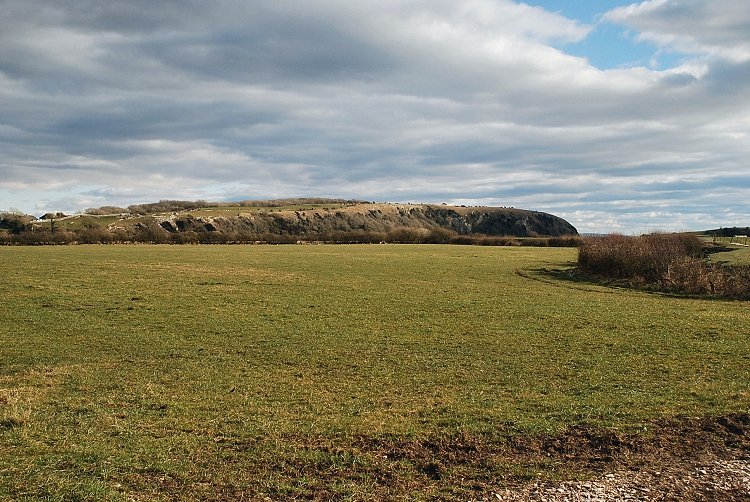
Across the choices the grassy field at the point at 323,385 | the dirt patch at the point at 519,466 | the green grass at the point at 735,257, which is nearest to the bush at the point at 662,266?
the green grass at the point at 735,257

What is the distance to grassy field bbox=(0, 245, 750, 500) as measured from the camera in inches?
332

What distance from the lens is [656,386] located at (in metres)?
13.6

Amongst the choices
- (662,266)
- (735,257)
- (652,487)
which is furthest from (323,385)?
(735,257)

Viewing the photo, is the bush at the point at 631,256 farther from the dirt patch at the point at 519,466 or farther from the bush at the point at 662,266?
the dirt patch at the point at 519,466

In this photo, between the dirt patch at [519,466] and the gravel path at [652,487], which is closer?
the gravel path at [652,487]

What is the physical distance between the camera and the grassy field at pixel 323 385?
8.44 metres

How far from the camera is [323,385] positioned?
14.0 metres

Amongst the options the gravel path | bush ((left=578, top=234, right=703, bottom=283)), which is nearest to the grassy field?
the gravel path

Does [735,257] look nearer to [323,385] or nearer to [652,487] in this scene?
[323,385]

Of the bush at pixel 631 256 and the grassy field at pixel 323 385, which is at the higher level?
the bush at pixel 631 256

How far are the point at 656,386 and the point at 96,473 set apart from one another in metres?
12.2

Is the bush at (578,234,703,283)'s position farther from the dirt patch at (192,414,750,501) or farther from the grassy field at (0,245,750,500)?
the dirt patch at (192,414,750,501)

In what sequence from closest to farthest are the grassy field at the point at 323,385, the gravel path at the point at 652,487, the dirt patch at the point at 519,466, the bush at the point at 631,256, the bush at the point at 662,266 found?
the gravel path at the point at 652,487 < the dirt patch at the point at 519,466 < the grassy field at the point at 323,385 < the bush at the point at 662,266 < the bush at the point at 631,256

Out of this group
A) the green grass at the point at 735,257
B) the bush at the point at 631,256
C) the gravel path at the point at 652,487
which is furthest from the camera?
the green grass at the point at 735,257
